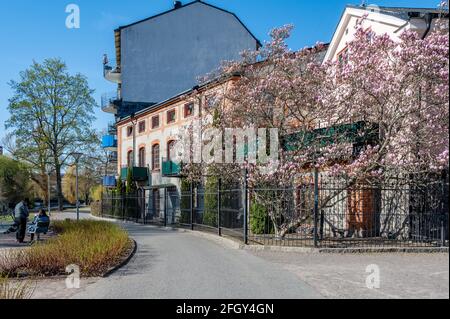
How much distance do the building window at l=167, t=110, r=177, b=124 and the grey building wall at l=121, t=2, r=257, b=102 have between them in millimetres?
7359

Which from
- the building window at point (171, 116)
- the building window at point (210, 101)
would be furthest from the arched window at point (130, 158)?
the building window at point (210, 101)

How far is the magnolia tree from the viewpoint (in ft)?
44.9

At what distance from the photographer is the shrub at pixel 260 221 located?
61.2 ft

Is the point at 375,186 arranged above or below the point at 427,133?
below

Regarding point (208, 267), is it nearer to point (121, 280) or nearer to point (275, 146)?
point (121, 280)

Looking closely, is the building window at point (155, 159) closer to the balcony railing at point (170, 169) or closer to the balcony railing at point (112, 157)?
the balcony railing at point (170, 169)

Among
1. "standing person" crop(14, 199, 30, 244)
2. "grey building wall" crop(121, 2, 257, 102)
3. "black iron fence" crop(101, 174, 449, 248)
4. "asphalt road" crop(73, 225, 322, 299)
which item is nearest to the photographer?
"asphalt road" crop(73, 225, 322, 299)

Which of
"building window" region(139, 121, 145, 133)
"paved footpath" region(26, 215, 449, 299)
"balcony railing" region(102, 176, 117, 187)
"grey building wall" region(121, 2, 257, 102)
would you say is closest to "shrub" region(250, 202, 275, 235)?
"paved footpath" region(26, 215, 449, 299)

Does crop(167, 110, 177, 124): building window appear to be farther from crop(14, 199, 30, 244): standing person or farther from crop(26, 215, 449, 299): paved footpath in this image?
crop(26, 215, 449, 299): paved footpath

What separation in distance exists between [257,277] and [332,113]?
801cm

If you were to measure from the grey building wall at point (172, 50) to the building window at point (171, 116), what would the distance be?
7.36 m
